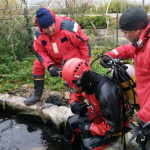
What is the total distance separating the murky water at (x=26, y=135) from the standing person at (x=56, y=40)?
1.17 m

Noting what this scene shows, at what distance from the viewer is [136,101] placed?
9.09 ft

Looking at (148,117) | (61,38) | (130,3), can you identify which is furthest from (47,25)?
(130,3)

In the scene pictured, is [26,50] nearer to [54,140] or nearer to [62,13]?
[62,13]

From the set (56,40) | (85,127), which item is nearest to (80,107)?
(85,127)

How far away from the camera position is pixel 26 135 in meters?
4.15

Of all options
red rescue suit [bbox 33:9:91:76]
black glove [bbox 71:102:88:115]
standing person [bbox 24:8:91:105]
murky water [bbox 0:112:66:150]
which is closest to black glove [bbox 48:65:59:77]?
standing person [bbox 24:8:91:105]

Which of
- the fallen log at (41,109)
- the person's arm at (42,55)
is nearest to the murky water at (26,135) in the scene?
the fallen log at (41,109)

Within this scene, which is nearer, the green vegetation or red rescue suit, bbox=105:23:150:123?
red rescue suit, bbox=105:23:150:123

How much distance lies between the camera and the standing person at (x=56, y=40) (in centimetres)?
357

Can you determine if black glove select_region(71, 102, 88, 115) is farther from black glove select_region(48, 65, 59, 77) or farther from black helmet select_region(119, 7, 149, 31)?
black helmet select_region(119, 7, 149, 31)

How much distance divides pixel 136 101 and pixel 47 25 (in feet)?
6.08

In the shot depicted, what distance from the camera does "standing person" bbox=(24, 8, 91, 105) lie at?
11.7ft

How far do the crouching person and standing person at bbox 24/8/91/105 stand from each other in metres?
1.14

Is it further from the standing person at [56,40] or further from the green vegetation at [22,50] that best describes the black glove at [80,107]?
the green vegetation at [22,50]
